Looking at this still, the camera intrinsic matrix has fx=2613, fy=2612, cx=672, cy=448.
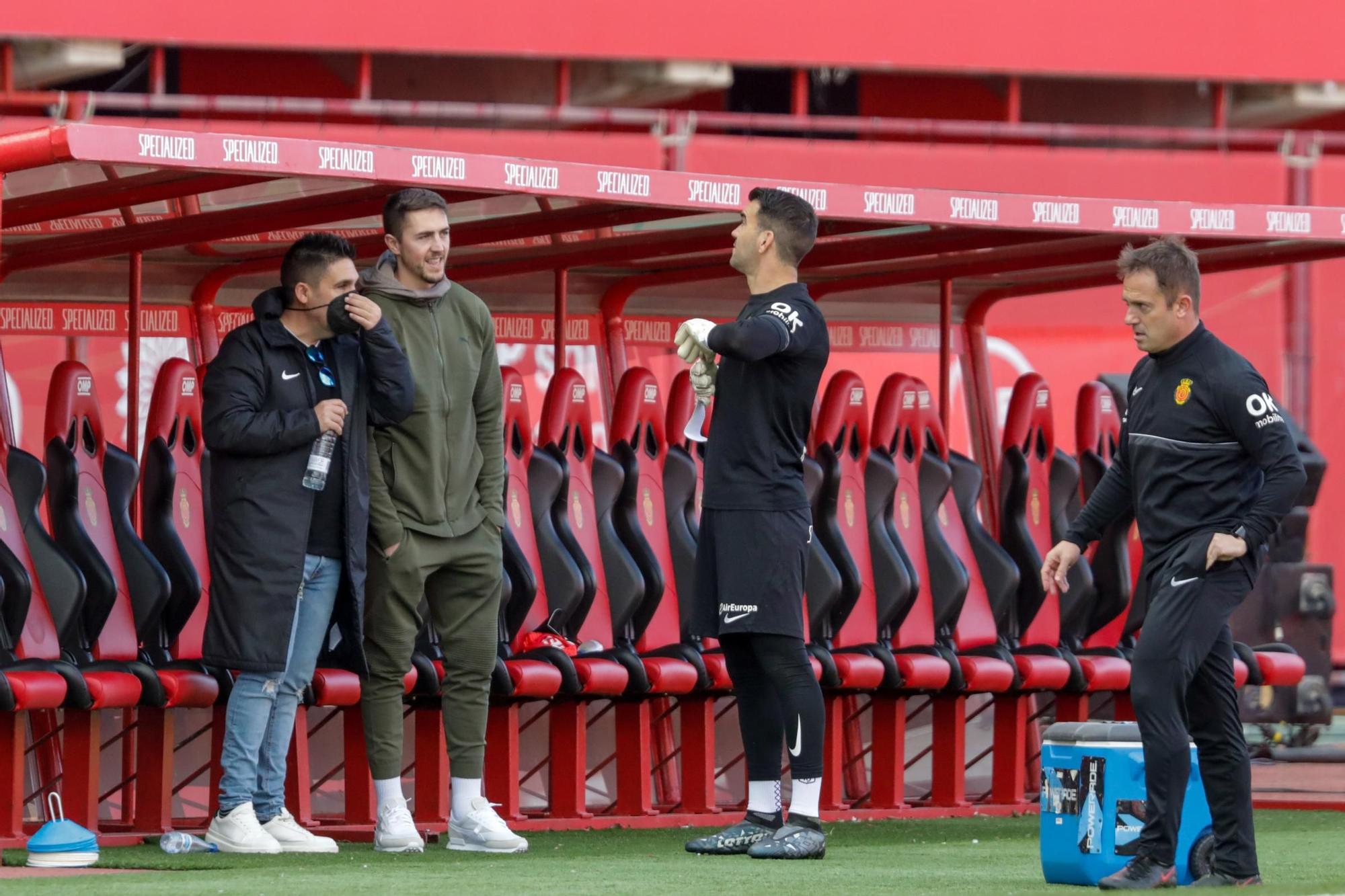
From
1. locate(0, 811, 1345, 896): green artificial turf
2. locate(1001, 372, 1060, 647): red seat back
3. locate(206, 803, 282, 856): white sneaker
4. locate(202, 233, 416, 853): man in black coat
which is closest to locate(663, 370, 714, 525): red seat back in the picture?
locate(1001, 372, 1060, 647): red seat back

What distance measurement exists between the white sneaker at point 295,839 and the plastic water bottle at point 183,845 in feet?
0.50

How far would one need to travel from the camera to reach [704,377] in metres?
6.71

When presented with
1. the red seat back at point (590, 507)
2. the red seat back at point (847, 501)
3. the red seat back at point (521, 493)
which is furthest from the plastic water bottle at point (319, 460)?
the red seat back at point (847, 501)

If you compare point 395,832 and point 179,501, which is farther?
point 179,501

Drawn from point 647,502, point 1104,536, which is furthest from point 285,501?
point 1104,536

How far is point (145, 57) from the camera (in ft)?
47.6

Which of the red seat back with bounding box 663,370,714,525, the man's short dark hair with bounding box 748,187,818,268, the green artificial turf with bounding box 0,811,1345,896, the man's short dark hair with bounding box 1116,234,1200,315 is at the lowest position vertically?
the green artificial turf with bounding box 0,811,1345,896

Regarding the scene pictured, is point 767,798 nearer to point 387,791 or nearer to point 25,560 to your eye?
point 387,791

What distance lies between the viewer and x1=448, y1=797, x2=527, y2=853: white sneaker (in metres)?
6.81

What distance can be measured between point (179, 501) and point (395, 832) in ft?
4.39

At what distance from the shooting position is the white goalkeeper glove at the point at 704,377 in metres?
6.71

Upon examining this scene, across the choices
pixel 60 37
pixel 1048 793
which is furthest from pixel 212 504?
pixel 60 37

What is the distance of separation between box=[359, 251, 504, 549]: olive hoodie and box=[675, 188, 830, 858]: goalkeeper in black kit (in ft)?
2.08

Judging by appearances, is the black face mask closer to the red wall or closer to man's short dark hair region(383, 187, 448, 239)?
man's short dark hair region(383, 187, 448, 239)
